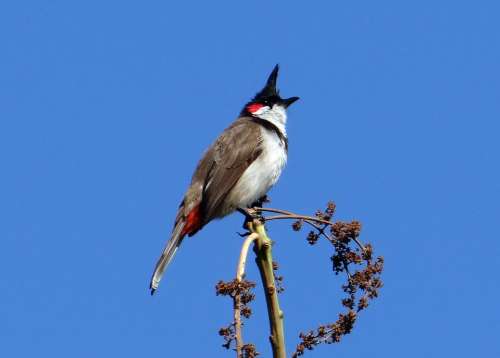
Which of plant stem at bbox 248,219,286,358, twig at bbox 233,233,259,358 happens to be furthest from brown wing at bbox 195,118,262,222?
twig at bbox 233,233,259,358

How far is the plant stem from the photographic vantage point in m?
2.53

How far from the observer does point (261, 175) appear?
18.7 feet

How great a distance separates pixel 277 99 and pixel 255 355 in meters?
4.42

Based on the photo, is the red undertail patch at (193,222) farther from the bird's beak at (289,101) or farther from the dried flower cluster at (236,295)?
the dried flower cluster at (236,295)

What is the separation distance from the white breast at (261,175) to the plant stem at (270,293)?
8.73 feet

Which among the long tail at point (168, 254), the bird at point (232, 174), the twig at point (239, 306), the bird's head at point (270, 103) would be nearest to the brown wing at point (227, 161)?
the bird at point (232, 174)

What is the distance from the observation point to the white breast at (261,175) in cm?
566

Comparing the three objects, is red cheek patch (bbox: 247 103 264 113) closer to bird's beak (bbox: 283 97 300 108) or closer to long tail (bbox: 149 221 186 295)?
bird's beak (bbox: 283 97 300 108)

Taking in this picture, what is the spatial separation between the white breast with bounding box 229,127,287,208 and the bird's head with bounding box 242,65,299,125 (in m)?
0.57

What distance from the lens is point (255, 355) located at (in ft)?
7.59

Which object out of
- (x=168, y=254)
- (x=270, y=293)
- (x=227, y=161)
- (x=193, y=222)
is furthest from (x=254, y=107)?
(x=270, y=293)

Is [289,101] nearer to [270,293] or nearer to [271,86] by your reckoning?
[271,86]

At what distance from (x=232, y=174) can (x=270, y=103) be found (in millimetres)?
1060

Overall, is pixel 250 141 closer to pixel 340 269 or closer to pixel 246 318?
pixel 340 269
